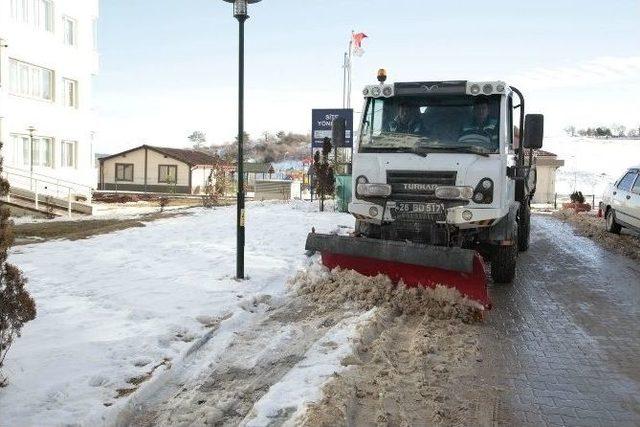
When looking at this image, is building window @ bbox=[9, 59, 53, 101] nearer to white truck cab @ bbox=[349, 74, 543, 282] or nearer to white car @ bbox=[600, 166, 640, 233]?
white truck cab @ bbox=[349, 74, 543, 282]

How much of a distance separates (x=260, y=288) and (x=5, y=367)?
3689 millimetres

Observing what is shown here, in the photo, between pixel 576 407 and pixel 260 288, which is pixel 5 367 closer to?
pixel 260 288

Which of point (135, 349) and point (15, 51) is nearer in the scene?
point (135, 349)

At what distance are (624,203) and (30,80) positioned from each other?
2115 cm

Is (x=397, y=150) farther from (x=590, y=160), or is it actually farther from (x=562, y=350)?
(x=590, y=160)

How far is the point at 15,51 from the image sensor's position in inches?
835

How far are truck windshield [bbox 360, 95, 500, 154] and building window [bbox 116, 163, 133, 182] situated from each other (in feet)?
161

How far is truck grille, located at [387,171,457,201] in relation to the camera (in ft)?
22.9

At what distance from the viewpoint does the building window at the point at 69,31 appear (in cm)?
2463

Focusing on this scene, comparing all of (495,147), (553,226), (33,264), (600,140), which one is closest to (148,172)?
(553,226)

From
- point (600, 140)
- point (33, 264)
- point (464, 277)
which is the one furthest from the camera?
point (600, 140)

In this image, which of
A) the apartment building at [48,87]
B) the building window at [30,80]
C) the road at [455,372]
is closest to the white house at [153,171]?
the apartment building at [48,87]

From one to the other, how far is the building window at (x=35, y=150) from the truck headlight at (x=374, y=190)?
61.5 ft

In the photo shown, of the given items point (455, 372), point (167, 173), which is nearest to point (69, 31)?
point (455, 372)
